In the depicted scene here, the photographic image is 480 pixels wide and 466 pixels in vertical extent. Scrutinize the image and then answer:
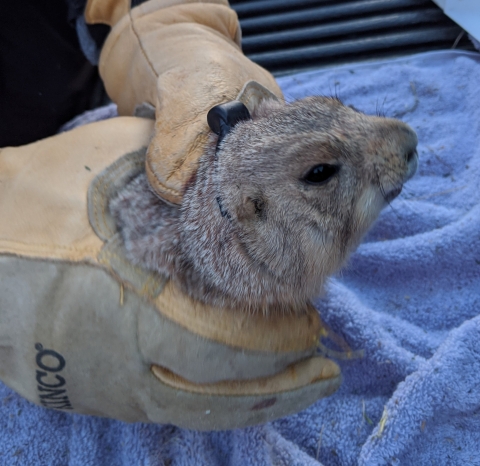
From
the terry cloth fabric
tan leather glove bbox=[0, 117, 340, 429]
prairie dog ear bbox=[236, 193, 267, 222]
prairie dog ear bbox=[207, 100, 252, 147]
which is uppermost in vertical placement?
prairie dog ear bbox=[207, 100, 252, 147]

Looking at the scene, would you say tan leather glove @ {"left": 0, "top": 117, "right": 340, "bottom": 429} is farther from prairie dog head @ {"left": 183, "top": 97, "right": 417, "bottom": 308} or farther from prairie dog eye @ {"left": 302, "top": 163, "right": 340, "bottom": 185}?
prairie dog eye @ {"left": 302, "top": 163, "right": 340, "bottom": 185}

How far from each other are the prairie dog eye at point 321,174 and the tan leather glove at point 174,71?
0.41 metres

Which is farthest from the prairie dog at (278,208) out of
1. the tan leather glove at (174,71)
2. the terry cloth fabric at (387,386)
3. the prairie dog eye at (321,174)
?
the terry cloth fabric at (387,386)

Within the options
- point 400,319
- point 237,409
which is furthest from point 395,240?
point 237,409

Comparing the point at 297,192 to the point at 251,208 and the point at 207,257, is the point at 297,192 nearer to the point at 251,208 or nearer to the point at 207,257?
the point at 251,208

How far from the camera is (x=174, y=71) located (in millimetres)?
1627

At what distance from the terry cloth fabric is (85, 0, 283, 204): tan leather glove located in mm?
901

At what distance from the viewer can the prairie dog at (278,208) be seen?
114cm

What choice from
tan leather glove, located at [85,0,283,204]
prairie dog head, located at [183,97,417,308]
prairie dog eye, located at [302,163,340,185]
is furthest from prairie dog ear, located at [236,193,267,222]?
tan leather glove, located at [85,0,283,204]

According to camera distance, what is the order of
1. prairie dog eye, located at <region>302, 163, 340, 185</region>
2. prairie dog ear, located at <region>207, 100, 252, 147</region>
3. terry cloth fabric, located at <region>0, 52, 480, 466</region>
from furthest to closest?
terry cloth fabric, located at <region>0, 52, 480, 466</region>, prairie dog ear, located at <region>207, 100, 252, 147</region>, prairie dog eye, located at <region>302, 163, 340, 185</region>

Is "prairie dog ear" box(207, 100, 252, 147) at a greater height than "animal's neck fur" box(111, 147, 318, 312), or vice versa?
"prairie dog ear" box(207, 100, 252, 147)

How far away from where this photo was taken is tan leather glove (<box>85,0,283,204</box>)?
4.50 ft

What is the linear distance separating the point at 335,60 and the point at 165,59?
177 centimetres

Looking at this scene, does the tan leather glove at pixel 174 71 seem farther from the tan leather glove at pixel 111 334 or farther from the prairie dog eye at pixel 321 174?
the prairie dog eye at pixel 321 174
